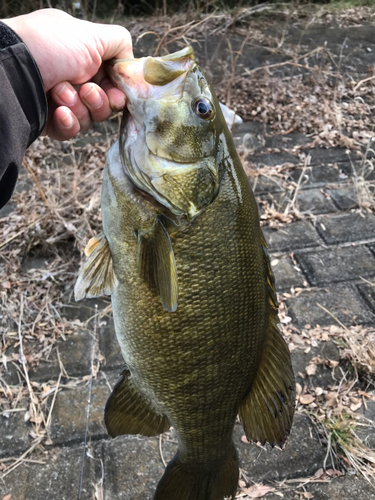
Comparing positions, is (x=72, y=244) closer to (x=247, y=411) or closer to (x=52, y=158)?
(x=52, y=158)

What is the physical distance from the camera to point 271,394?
1.35 metres

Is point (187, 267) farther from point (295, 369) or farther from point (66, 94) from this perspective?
point (295, 369)

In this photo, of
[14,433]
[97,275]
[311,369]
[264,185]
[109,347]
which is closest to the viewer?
[97,275]

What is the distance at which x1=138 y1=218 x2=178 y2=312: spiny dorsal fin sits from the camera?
3.80ft

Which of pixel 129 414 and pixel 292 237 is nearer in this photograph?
pixel 129 414

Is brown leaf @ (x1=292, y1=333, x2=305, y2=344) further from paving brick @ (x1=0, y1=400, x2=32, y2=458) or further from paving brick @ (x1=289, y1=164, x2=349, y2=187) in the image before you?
paving brick @ (x1=289, y1=164, x2=349, y2=187)

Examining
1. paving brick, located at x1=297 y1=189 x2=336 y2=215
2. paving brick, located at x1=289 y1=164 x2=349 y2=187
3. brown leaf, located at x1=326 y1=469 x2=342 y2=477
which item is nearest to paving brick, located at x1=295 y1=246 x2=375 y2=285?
paving brick, located at x1=297 y1=189 x2=336 y2=215

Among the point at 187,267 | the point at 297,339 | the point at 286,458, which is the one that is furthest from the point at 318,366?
the point at 187,267

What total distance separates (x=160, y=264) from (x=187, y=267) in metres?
0.08

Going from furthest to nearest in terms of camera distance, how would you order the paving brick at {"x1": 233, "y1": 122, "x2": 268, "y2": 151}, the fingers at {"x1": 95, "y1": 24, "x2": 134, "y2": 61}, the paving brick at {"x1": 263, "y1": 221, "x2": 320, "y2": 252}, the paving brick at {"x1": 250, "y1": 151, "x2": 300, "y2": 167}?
the paving brick at {"x1": 233, "y1": 122, "x2": 268, "y2": 151}
the paving brick at {"x1": 250, "y1": 151, "x2": 300, "y2": 167}
the paving brick at {"x1": 263, "y1": 221, "x2": 320, "y2": 252}
the fingers at {"x1": 95, "y1": 24, "x2": 134, "y2": 61}

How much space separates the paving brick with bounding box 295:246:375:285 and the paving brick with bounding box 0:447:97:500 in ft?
6.46

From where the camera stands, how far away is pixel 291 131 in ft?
16.5

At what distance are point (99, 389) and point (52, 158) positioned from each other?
2879 mm

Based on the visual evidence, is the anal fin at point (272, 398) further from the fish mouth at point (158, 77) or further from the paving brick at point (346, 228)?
the paving brick at point (346, 228)
